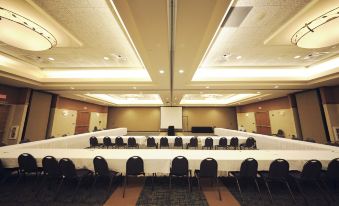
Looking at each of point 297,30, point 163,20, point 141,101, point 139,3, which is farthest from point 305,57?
point 141,101

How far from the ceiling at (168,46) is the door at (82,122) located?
231 inches

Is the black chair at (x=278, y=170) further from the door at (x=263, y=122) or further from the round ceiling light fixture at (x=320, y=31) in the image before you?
the door at (x=263, y=122)

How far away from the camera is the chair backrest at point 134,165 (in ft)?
10.4

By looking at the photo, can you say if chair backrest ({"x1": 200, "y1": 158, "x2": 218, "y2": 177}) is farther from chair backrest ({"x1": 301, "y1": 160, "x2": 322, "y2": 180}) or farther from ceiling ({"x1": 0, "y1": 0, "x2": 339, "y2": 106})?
ceiling ({"x1": 0, "y1": 0, "x2": 339, "y2": 106})

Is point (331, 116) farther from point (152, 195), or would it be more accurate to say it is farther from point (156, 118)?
point (156, 118)

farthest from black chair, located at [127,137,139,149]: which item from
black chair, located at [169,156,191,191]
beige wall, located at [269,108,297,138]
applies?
beige wall, located at [269,108,297,138]

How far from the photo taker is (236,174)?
10.4ft

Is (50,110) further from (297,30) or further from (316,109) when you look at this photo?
(316,109)

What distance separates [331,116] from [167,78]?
26.0ft

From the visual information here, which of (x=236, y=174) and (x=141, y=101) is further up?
(x=141, y=101)

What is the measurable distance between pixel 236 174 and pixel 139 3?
385 centimetres

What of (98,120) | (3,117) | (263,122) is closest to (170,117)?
(98,120)

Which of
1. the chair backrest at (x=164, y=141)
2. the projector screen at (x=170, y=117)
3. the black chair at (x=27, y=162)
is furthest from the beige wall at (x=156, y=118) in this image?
the black chair at (x=27, y=162)

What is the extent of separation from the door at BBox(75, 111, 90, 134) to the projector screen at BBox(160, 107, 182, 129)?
7.45 meters
